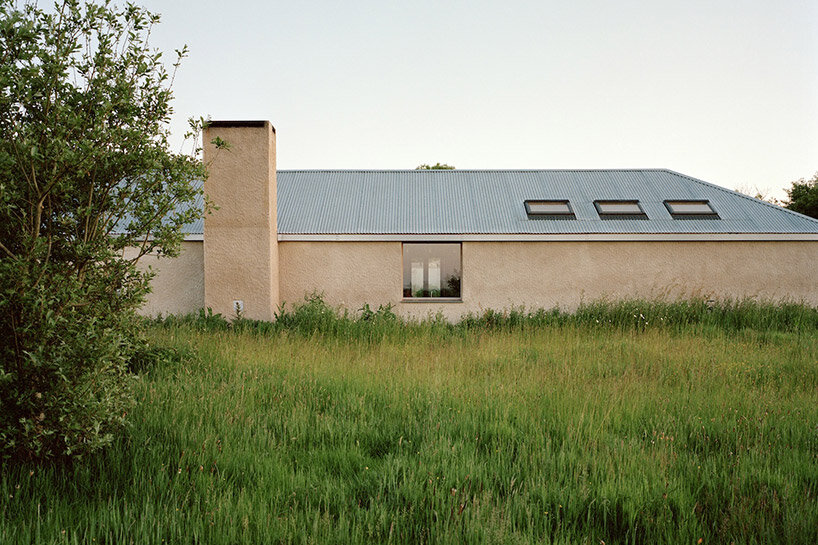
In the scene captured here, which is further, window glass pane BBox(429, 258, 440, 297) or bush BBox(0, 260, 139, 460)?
window glass pane BBox(429, 258, 440, 297)

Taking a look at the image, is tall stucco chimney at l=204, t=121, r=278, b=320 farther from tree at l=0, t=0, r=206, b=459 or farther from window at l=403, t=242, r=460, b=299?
tree at l=0, t=0, r=206, b=459

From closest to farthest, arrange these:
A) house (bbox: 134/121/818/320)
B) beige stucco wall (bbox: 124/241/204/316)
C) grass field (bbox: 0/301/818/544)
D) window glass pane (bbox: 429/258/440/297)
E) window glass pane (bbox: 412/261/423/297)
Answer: grass field (bbox: 0/301/818/544) < beige stucco wall (bbox: 124/241/204/316) < house (bbox: 134/121/818/320) < window glass pane (bbox: 412/261/423/297) < window glass pane (bbox: 429/258/440/297)

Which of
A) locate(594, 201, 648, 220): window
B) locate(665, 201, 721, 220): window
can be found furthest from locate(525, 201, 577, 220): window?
locate(665, 201, 721, 220): window

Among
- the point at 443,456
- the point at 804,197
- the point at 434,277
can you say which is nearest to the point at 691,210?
the point at 434,277

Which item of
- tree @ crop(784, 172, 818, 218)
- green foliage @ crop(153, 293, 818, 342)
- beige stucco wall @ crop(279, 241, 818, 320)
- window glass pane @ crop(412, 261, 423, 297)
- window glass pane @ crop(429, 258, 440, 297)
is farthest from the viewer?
tree @ crop(784, 172, 818, 218)

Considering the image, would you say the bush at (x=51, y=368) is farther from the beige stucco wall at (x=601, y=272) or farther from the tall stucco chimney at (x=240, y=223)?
the beige stucco wall at (x=601, y=272)

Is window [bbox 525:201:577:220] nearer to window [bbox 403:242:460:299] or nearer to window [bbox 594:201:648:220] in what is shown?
window [bbox 594:201:648:220]

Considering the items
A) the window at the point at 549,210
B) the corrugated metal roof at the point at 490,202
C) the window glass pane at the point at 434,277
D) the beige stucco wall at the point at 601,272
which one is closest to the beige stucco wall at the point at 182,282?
the corrugated metal roof at the point at 490,202

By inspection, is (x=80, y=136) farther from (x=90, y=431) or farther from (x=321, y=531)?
(x=321, y=531)

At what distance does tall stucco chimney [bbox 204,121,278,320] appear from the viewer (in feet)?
33.3

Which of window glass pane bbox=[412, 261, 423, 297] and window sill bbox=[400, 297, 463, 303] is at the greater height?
window glass pane bbox=[412, 261, 423, 297]

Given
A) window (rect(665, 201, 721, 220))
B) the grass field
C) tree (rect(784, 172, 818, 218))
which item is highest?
tree (rect(784, 172, 818, 218))

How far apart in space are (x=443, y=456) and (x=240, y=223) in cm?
823

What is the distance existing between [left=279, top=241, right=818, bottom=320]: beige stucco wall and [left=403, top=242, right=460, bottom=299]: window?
43 cm
